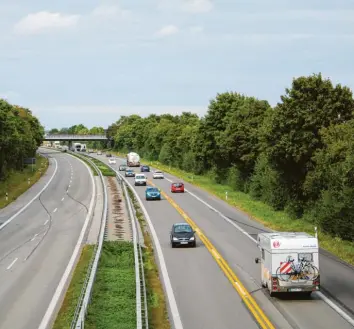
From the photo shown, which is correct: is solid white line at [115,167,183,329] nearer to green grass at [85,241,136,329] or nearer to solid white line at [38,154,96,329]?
green grass at [85,241,136,329]

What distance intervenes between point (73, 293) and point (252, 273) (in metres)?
8.79

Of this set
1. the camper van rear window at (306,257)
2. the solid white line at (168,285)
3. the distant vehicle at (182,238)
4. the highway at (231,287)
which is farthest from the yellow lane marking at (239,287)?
the solid white line at (168,285)

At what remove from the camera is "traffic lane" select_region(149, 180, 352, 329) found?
2164 centimetres

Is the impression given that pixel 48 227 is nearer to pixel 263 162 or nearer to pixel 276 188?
pixel 276 188

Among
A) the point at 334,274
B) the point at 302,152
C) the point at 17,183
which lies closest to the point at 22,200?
Answer: the point at 17,183

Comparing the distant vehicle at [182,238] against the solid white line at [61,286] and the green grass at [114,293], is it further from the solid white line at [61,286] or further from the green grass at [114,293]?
the solid white line at [61,286]

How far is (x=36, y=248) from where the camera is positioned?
38812 millimetres

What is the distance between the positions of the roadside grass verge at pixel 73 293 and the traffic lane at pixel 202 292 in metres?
4.01

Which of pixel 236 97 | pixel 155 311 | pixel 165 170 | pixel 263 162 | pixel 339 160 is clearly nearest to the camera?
pixel 155 311

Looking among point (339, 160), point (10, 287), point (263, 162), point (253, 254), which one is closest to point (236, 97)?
point (263, 162)

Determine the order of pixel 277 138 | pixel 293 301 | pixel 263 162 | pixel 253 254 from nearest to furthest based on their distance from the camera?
pixel 293 301, pixel 253 254, pixel 277 138, pixel 263 162

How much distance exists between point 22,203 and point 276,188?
26351 mm

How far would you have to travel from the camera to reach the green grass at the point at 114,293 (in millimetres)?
20906

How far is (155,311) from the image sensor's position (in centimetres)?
2289
